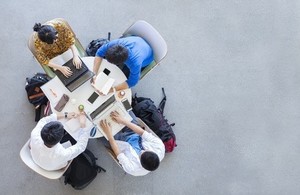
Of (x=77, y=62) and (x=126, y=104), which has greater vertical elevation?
(x=77, y=62)

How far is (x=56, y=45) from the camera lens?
8.83 ft

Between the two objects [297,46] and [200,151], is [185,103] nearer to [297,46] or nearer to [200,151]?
[200,151]

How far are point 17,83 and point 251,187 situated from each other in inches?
91.3

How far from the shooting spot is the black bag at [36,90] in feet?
10.0

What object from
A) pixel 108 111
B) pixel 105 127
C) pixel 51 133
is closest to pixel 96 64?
pixel 108 111

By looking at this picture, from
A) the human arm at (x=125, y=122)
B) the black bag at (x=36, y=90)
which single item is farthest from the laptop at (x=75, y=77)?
the black bag at (x=36, y=90)

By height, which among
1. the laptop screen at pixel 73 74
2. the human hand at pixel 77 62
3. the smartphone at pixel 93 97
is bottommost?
the smartphone at pixel 93 97

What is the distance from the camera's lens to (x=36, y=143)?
8.09 ft

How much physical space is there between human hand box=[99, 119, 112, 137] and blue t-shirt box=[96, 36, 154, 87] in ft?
1.13

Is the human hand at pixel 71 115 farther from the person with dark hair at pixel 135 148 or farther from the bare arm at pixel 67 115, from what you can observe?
the person with dark hair at pixel 135 148

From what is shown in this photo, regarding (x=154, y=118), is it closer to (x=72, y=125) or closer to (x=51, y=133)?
(x=72, y=125)

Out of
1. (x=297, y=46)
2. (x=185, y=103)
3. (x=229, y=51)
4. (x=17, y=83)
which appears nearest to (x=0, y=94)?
(x=17, y=83)

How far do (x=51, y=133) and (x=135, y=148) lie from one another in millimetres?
685

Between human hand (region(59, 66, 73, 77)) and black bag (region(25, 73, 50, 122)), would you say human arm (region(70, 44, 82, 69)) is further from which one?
black bag (region(25, 73, 50, 122))
